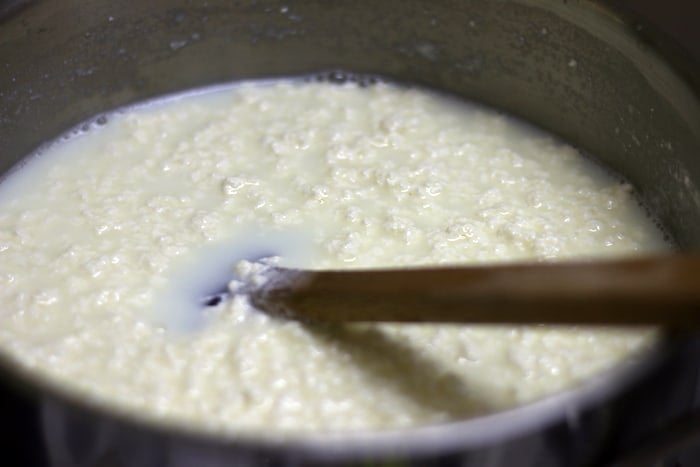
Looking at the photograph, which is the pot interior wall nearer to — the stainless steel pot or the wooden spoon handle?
the stainless steel pot

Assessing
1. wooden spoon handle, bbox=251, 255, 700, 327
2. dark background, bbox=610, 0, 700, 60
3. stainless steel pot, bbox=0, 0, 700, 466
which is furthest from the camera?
dark background, bbox=610, 0, 700, 60

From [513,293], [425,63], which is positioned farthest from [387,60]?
[513,293]

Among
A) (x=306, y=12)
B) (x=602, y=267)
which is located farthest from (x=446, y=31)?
(x=602, y=267)

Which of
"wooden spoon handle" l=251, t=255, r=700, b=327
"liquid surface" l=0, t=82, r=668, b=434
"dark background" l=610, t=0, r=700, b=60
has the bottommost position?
"wooden spoon handle" l=251, t=255, r=700, b=327

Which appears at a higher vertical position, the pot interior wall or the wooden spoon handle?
the pot interior wall

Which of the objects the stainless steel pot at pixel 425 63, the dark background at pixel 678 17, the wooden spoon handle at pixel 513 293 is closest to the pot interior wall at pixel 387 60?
the stainless steel pot at pixel 425 63

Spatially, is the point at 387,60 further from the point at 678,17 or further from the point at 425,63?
the point at 678,17

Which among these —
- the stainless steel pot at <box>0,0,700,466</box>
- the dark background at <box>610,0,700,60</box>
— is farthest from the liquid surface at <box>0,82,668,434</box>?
the dark background at <box>610,0,700,60</box>

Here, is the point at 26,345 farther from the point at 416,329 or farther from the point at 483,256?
the point at 483,256

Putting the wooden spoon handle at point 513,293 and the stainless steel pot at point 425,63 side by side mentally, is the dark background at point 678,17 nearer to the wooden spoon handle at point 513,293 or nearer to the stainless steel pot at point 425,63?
the stainless steel pot at point 425,63
